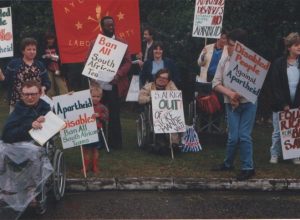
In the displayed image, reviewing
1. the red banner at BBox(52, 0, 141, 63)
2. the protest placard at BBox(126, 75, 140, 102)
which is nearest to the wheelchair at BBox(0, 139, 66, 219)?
the red banner at BBox(52, 0, 141, 63)

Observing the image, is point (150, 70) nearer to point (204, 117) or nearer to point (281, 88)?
point (204, 117)

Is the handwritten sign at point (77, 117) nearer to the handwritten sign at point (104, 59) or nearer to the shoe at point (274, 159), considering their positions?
the handwritten sign at point (104, 59)

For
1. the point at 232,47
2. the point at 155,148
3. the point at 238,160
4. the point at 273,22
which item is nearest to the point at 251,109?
the point at 232,47

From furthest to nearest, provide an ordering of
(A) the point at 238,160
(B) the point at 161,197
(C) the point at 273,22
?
(C) the point at 273,22 → (A) the point at 238,160 → (B) the point at 161,197

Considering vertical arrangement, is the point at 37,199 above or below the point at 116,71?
below

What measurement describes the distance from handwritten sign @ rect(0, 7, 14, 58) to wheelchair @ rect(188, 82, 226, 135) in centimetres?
309

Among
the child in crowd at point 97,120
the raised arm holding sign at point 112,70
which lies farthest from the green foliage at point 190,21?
the child in crowd at point 97,120

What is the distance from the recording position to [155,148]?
10.4 meters

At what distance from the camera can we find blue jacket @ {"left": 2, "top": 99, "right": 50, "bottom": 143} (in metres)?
7.54

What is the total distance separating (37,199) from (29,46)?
2522mm

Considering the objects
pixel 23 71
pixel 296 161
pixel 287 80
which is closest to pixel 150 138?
pixel 296 161

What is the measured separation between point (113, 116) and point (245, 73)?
2.72 meters

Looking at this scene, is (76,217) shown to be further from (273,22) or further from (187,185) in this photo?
(273,22)

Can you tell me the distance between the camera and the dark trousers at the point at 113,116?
10656mm
